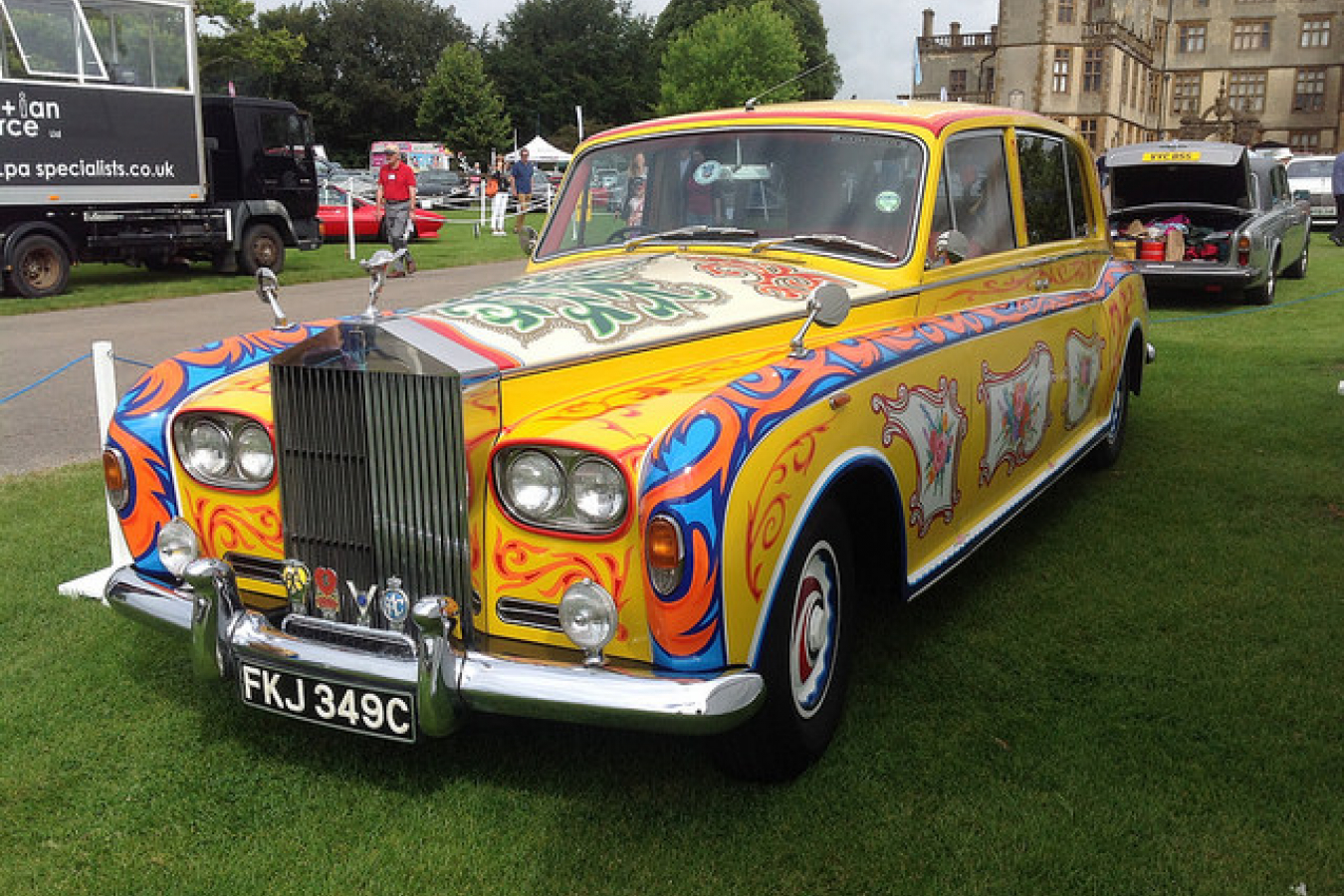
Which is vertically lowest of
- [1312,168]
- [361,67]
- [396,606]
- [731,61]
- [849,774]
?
[849,774]

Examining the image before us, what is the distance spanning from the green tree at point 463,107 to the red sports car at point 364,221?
1521 inches

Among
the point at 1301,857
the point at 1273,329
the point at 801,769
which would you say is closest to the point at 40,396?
the point at 801,769

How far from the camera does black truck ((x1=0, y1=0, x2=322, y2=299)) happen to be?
13094 millimetres

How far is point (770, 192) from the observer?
4.39 meters

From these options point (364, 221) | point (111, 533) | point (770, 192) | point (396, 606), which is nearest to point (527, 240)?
point (770, 192)

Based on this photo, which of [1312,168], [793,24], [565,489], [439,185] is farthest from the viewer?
[793,24]

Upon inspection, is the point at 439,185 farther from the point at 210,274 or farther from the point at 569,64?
the point at 569,64

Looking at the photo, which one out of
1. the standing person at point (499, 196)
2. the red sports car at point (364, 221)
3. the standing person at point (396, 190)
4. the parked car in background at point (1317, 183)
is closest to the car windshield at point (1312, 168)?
the parked car in background at point (1317, 183)

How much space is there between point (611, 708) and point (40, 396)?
24.1 ft

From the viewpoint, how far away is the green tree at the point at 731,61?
61938mm

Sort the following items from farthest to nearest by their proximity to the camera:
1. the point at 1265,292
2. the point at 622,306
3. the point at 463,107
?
the point at 463,107, the point at 1265,292, the point at 622,306

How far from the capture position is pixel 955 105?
4.92 m

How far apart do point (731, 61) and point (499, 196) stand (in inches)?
1574

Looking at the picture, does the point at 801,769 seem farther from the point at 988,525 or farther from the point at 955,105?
the point at 955,105
